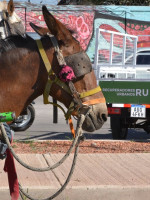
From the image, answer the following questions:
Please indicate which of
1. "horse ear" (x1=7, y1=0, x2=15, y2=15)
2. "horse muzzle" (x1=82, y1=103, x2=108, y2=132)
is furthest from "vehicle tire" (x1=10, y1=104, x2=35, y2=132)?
"horse muzzle" (x1=82, y1=103, x2=108, y2=132)

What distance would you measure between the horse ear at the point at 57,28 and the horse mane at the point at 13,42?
24 cm

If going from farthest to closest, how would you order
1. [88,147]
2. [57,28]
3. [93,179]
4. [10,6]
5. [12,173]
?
[88,147] < [93,179] < [10,6] < [12,173] < [57,28]

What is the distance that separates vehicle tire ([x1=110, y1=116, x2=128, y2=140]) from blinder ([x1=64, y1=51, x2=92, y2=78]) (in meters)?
7.28

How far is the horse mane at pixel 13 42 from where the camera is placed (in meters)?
4.10

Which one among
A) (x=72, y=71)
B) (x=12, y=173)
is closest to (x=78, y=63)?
(x=72, y=71)

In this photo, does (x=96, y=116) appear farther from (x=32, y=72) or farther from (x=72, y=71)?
(x=32, y=72)

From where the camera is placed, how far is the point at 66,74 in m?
4.04

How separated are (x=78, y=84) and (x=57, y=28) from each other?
48 cm

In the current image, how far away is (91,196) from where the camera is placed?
664 cm

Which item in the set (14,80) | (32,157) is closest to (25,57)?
(14,80)

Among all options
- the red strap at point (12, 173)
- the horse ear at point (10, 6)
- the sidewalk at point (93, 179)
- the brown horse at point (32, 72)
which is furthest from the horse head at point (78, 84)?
the sidewalk at point (93, 179)

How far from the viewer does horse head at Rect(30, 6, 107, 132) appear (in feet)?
13.5

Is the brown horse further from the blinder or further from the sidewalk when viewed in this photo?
the sidewalk

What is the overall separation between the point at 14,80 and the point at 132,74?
357 inches
